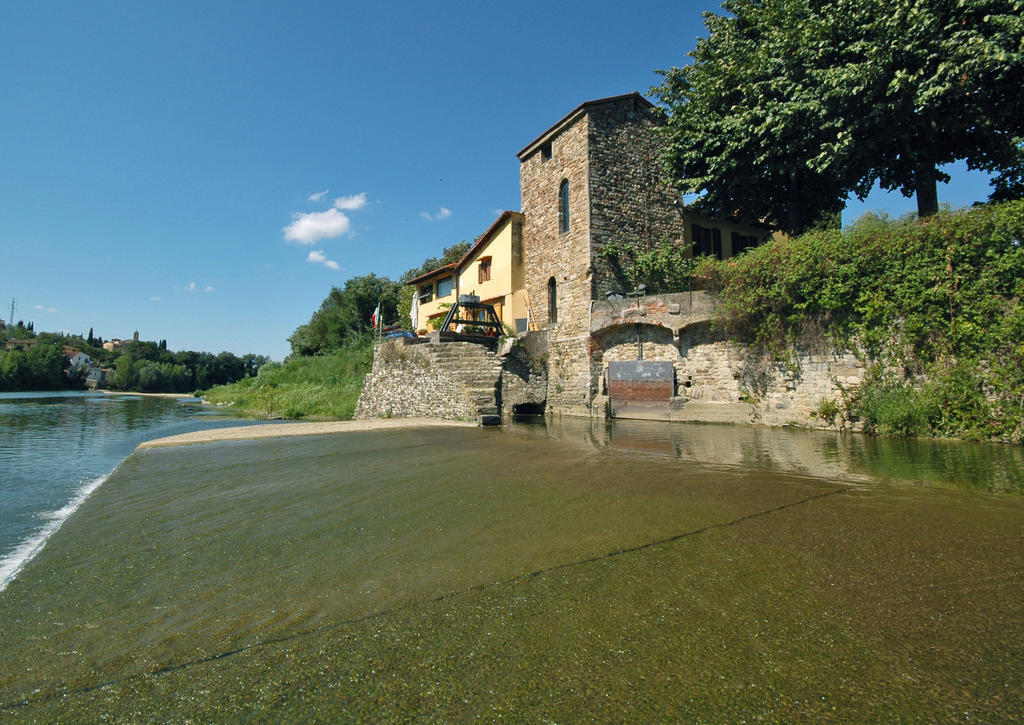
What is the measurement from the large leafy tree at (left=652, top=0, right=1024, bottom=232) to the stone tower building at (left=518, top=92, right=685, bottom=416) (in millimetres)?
1776

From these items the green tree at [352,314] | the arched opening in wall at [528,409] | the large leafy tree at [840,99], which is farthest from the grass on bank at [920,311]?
the green tree at [352,314]

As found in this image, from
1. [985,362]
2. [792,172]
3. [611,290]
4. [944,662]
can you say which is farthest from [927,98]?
[944,662]

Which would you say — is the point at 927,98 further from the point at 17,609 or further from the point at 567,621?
the point at 17,609

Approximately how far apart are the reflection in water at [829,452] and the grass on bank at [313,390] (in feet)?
45.2

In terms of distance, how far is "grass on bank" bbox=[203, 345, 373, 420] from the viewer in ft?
73.6

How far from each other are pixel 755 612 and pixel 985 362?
31.6 ft

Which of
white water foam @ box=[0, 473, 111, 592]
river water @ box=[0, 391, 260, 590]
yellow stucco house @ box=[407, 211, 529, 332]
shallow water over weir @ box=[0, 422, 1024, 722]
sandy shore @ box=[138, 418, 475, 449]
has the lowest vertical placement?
river water @ box=[0, 391, 260, 590]

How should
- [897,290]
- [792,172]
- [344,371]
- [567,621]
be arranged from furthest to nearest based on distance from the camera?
1. [344,371]
2. [792,172]
3. [897,290]
4. [567,621]

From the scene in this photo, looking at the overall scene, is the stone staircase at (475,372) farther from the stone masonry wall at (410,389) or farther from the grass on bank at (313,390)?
the grass on bank at (313,390)

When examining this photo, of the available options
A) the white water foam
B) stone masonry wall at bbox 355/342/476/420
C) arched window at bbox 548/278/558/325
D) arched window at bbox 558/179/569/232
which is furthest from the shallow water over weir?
arched window at bbox 558/179/569/232

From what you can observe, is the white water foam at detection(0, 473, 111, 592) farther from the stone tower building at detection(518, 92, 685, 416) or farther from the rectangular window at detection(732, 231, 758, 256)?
the rectangular window at detection(732, 231, 758, 256)

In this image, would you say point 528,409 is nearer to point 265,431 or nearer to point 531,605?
point 265,431

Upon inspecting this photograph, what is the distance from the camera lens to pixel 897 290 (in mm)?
9664

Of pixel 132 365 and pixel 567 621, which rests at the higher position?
pixel 132 365
